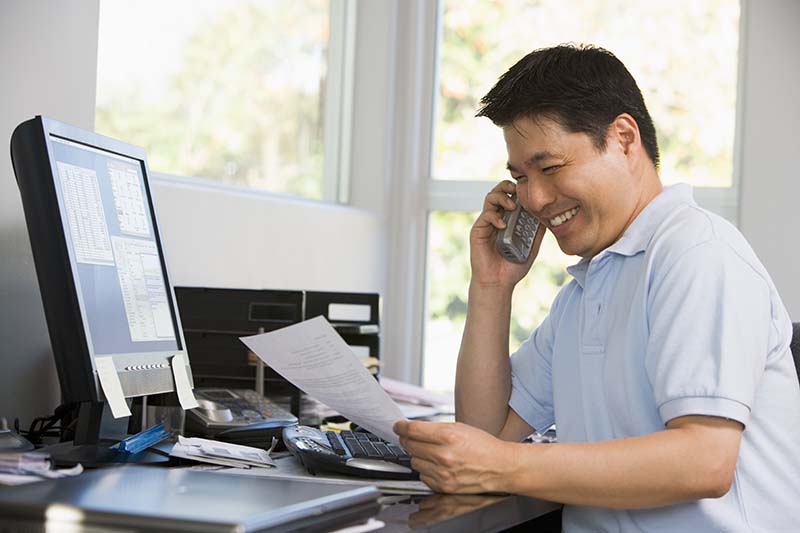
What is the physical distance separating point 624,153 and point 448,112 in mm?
1738

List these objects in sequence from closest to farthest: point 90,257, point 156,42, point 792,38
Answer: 1. point 90,257
2. point 156,42
3. point 792,38

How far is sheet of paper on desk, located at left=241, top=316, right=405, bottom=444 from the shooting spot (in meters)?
1.37

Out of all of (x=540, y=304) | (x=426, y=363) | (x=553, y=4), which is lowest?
(x=426, y=363)

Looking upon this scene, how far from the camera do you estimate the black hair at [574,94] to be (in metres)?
1.46

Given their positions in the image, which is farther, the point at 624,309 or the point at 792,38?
the point at 792,38

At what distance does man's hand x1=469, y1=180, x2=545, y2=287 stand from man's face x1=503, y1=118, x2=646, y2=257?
25 centimetres

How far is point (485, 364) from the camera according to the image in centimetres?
169

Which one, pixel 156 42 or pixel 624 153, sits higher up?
pixel 156 42

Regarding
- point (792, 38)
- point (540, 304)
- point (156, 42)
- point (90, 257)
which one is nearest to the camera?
point (90, 257)

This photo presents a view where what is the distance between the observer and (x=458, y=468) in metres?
1.20

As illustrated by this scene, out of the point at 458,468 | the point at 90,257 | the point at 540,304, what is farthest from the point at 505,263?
the point at 540,304

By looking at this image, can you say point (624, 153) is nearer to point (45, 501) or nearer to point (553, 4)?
point (45, 501)

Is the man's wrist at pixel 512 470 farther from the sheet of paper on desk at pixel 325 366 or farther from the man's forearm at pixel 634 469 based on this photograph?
the sheet of paper on desk at pixel 325 366

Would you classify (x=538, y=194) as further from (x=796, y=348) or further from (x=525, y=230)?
(x=796, y=348)
